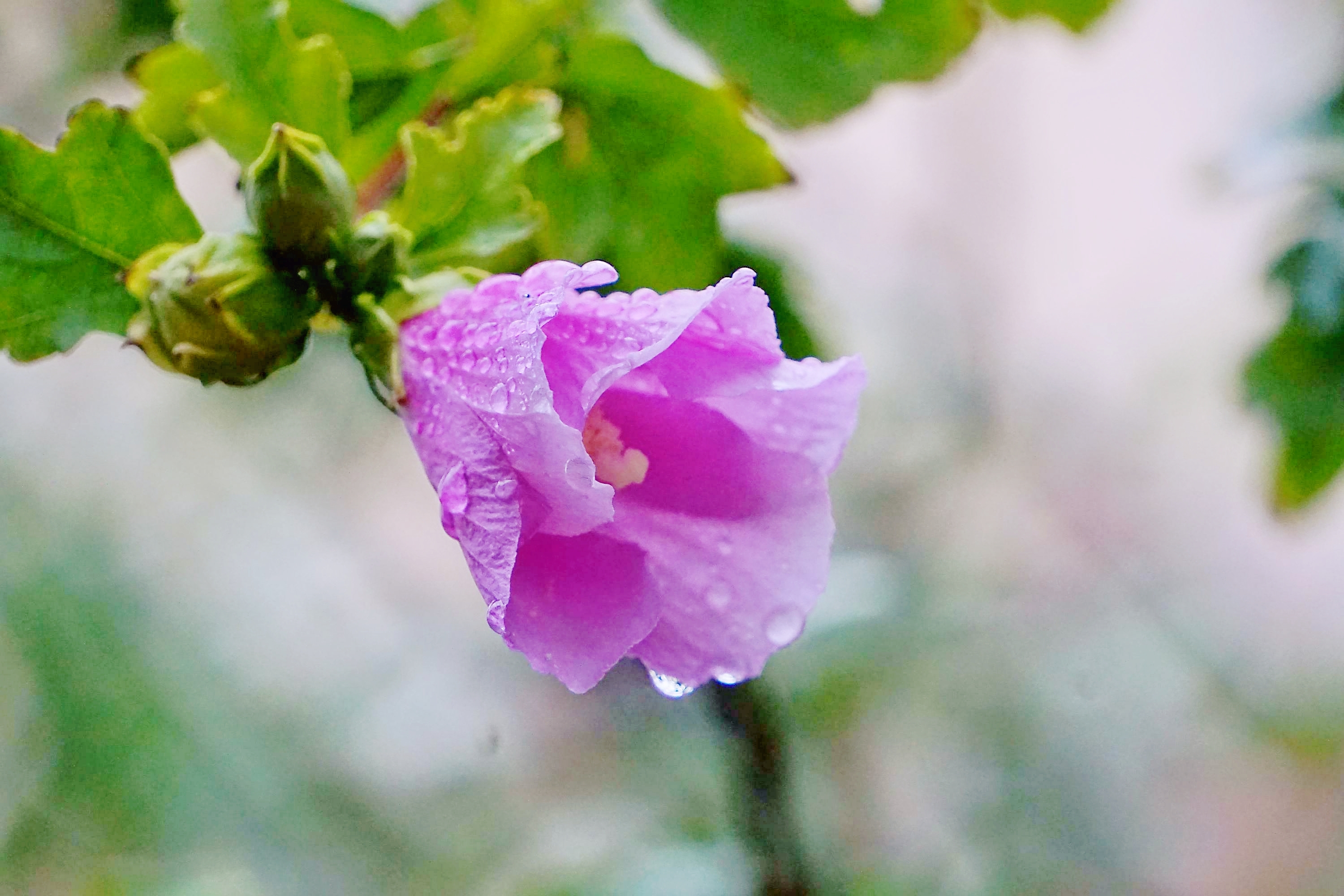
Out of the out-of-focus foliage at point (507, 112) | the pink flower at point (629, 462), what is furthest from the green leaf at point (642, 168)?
the pink flower at point (629, 462)

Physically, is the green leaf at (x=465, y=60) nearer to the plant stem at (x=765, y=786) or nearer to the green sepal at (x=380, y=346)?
the green sepal at (x=380, y=346)

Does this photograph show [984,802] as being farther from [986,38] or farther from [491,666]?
[986,38]

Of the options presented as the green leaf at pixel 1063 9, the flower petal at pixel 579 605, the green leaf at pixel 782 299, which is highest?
the green leaf at pixel 1063 9

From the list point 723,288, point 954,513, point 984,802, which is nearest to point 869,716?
point 984,802

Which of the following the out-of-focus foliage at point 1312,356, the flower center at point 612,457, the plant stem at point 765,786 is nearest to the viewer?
the flower center at point 612,457

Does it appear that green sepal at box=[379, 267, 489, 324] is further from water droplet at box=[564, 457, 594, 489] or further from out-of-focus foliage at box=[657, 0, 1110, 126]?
out-of-focus foliage at box=[657, 0, 1110, 126]

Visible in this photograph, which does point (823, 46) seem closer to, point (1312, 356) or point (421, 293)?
point (421, 293)

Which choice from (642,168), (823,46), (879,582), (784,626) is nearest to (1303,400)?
(879,582)
